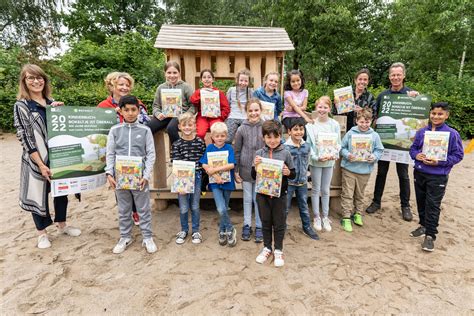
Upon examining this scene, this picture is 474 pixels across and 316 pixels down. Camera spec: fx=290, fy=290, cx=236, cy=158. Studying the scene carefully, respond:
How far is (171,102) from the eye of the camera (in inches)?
149

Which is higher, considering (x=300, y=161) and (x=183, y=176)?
(x=300, y=161)

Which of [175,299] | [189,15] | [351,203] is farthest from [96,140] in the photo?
[189,15]

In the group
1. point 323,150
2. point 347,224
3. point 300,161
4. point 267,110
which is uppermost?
point 267,110

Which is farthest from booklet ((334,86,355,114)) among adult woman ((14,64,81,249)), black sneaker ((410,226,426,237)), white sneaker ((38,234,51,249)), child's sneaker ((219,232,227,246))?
white sneaker ((38,234,51,249))

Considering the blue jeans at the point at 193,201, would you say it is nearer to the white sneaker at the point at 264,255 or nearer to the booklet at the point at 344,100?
the white sneaker at the point at 264,255

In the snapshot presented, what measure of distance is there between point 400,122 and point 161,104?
3341 millimetres

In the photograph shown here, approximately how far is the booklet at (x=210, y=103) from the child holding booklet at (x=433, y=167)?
2537 mm

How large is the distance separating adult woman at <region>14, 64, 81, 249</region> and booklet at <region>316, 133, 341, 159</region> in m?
3.12

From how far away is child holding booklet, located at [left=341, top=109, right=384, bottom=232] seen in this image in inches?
150

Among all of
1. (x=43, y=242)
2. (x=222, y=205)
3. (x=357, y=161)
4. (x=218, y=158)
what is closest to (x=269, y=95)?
(x=218, y=158)

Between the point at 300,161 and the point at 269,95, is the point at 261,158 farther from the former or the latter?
the point at 269,95

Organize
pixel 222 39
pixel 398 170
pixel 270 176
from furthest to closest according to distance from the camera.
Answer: pixel 222 39 < pixel 398 170 < pixel 270 176

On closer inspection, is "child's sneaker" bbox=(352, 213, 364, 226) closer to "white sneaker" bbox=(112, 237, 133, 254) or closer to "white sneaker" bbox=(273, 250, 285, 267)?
"white sneaker" bbox=(273, 250, 285, 267)

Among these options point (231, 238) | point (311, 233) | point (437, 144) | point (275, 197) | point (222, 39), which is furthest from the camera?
point (222, 39)
